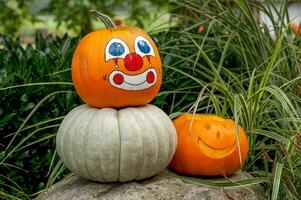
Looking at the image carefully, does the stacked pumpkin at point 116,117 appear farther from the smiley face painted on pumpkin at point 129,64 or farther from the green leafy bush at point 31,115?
the green leafy bush at point 31,115

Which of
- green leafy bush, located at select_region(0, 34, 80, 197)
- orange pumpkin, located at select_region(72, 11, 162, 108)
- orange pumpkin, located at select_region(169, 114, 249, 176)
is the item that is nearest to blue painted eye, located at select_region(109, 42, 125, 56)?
orange pumpkin, located at select_region(72, 11, 162, 108)

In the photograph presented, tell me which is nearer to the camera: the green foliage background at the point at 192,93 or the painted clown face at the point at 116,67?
the painted clown face at the point at 116,67

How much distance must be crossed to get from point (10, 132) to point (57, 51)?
679mm

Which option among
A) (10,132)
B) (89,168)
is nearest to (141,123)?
(89,168)

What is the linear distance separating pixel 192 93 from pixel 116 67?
1.27 m

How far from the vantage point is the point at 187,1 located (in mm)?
3898

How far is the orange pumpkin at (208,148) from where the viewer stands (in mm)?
2877

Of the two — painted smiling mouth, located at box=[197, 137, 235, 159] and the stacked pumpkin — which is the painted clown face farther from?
painted smiling mouth, located at box=[197, 137, 235, 159]

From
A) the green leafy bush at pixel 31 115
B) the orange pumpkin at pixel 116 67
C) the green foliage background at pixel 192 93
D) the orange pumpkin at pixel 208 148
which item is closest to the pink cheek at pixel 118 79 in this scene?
the orange pumpkin at pixel 116 67

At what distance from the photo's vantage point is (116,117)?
8.81 ft

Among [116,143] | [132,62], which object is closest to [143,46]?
[132,62]

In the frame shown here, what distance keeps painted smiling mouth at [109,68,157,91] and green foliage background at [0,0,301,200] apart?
471 mm

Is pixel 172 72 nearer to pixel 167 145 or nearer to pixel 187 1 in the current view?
pixel 187 1

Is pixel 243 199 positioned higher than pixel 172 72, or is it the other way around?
pixel 172 72
